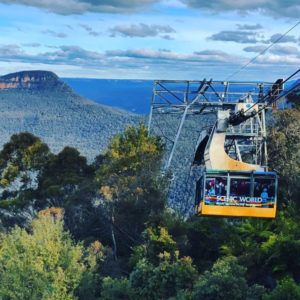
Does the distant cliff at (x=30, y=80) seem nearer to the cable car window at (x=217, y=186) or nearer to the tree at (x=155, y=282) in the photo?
the tree at (x=155, y=282)

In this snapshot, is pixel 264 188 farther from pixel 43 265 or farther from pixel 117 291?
pixel 43 265

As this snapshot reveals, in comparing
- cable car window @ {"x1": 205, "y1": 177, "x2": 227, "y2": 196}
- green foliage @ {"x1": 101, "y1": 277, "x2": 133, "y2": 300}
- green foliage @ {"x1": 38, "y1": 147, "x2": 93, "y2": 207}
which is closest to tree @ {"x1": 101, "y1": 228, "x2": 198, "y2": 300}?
green foliage @ {"x1": 101, "y1": 277, "x2": 133, "y2": 300}

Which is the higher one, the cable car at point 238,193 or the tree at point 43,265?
the cable car at point 238,193

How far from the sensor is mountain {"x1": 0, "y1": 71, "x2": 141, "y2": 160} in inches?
5022

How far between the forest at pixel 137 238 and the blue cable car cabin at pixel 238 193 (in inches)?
101

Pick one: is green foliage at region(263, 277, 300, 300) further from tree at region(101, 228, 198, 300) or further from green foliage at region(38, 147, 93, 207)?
green foliage at region(38, 147, 93, 207)

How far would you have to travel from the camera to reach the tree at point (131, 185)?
34531mm

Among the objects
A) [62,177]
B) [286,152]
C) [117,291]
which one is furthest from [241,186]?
[62,177]

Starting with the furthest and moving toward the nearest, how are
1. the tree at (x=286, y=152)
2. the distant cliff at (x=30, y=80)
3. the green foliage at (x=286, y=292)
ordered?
the distant cliff at (x=30, y=80), the tree at (x=286, y=152), the green foliage at (x=286, y=292)

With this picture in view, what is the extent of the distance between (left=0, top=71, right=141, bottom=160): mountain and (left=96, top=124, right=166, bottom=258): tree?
7093 cm

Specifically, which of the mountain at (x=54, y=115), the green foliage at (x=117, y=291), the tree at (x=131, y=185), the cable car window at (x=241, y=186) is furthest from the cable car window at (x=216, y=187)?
the mountain at (x=54, y=115)

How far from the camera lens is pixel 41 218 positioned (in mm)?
34125

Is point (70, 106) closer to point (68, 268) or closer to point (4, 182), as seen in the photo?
point (4, 182)

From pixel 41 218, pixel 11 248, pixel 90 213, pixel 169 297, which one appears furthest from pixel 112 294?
pixel 90 213
